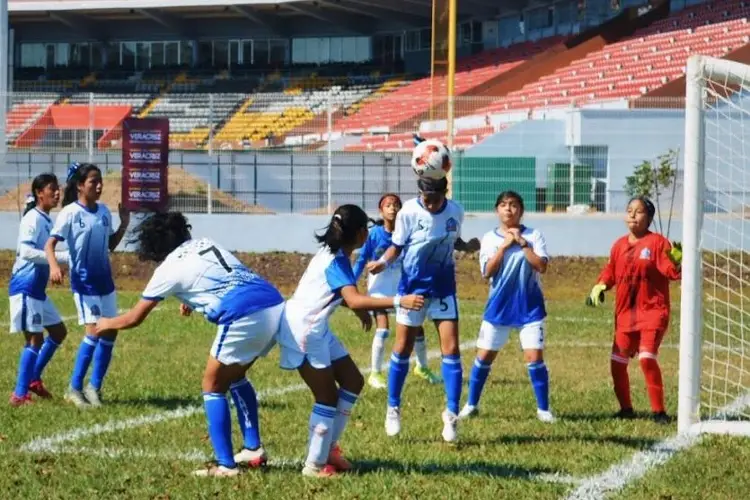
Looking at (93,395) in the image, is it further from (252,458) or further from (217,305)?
(217,305)

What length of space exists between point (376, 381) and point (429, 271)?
3138 mm

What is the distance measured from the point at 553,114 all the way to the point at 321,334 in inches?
945

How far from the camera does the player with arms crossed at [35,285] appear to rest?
11.5 metres

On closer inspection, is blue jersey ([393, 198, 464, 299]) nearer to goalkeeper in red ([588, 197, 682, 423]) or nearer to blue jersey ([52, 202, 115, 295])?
goalkeeper in red ([588, 197, 682, 423])

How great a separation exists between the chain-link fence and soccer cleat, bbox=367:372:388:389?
14660 millimetres

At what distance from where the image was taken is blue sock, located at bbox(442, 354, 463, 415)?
9719 millimetres

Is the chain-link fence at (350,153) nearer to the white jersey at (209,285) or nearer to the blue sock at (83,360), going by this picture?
the blue sock at (83,360)

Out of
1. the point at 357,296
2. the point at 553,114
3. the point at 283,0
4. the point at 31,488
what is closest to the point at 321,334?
the point at 357,296

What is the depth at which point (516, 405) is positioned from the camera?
11500 mm

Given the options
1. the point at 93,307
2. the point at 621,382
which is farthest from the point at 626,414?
the point at 93,307

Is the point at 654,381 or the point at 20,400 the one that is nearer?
the point at 654,381

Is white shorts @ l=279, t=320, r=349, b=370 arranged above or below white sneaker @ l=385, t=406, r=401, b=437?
above

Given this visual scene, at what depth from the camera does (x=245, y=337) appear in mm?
7980

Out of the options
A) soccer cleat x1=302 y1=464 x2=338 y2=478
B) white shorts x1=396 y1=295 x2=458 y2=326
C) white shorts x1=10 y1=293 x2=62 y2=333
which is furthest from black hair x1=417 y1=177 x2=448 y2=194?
white shorts x1=10 y1=293 x2=62 y2=333
